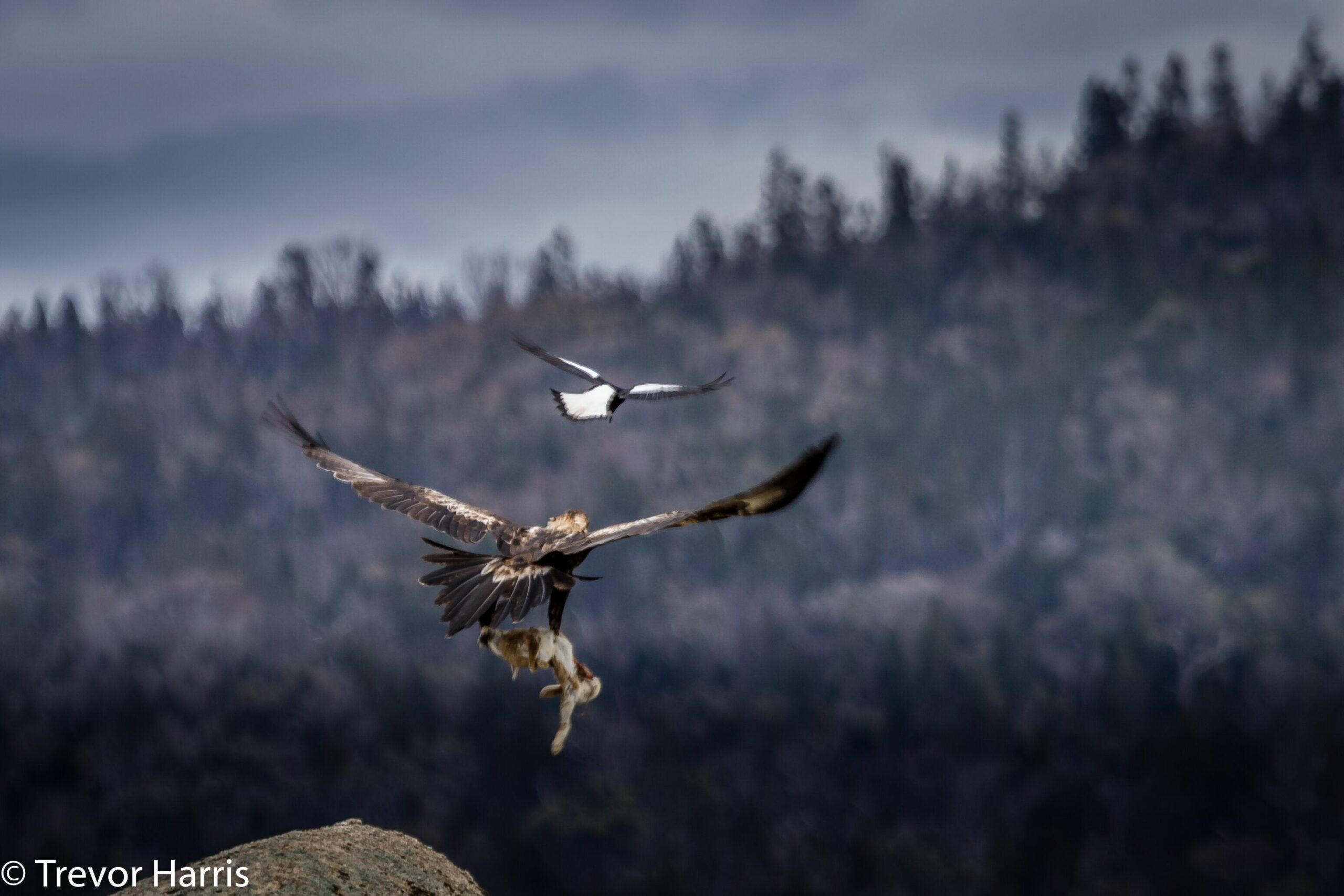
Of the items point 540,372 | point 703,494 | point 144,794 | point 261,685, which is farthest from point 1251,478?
point 144,794

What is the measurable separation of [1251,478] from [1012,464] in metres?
11.7

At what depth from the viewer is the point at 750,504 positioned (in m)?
8.77

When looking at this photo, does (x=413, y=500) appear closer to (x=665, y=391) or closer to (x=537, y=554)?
(x=665, y=391)

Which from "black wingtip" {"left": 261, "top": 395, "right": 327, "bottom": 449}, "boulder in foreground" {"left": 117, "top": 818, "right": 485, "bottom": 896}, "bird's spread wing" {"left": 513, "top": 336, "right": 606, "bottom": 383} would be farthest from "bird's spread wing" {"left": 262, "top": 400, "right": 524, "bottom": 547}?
"boulder in foreground" {"left": 117, "top": 818, "right": 485, "bottom": 896}

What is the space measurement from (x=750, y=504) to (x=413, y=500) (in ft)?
12.8

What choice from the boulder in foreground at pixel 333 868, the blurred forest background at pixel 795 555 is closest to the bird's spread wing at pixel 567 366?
the boulder in foreground at pixel 333 868

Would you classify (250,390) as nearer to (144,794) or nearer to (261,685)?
(261,685)

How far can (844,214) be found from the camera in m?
94.5

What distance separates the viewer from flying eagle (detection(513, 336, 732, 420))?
10891mm

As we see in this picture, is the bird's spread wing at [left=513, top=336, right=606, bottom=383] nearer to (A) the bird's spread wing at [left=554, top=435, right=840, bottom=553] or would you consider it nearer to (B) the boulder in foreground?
(A) the bird's spread wing at [left=554, top=435, right=840, bottom=553]

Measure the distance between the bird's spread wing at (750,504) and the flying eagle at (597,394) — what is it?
1.31 meters

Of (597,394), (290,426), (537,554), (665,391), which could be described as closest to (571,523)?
(537,554)

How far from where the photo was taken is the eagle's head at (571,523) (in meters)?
10.3

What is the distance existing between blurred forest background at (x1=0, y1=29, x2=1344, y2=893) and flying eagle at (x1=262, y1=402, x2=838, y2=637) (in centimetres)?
4955
